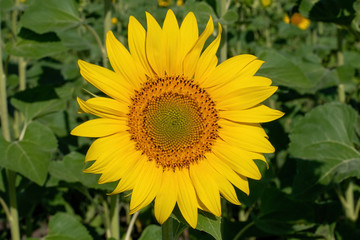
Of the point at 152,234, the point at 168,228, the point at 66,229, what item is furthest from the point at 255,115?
the point at 66,229

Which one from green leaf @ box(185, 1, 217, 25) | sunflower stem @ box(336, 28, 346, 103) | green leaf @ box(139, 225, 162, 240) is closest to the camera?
green leaf @ box(185, 1, 217, 25)

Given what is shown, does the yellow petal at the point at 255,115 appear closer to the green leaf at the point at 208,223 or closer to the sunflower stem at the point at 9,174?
the green leaf at the point at 208,223

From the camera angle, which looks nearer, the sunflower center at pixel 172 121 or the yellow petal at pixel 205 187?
the yellow petal at pixel 205 187

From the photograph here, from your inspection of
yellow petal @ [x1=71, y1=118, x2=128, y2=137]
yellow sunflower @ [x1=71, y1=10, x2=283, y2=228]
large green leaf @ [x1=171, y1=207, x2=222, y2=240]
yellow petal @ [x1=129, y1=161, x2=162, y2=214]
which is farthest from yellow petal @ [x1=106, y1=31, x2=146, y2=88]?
large green leaf @ [x1=171, y1=207, x2=222, y2=240]

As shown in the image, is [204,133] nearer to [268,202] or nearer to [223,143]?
[223,143]

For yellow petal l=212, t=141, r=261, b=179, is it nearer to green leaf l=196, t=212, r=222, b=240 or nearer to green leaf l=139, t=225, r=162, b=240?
green leaf l=196, t=212, r=222, b=240

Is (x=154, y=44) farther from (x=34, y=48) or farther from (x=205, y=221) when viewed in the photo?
(x=34, y=48)

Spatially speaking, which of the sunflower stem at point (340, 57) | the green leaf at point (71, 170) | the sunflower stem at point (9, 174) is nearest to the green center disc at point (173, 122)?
the green leaf at point (71, 170)
